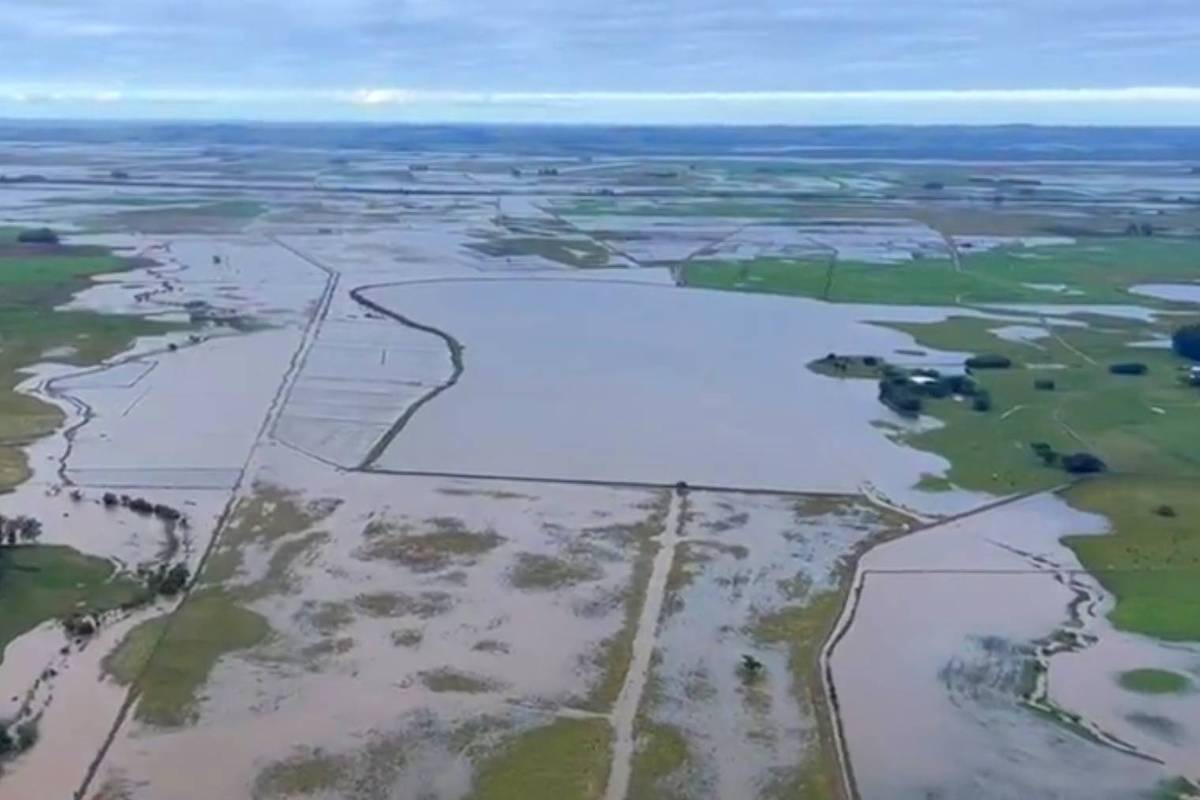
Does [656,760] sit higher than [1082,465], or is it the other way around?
[1082,465]

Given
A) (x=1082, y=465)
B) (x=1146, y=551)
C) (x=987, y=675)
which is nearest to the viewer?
(x=987, y=675)

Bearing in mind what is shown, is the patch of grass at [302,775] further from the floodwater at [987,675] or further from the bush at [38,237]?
the bush at [38,237]

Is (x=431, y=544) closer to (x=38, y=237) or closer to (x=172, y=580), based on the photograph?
(x=172, y=580)

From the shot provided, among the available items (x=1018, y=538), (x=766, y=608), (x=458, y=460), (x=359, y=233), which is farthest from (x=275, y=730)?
(x=359, y=233)

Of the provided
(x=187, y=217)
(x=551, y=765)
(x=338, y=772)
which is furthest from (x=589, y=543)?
(x=187, y=217)

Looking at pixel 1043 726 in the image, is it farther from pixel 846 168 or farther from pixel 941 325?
pixel 846 168

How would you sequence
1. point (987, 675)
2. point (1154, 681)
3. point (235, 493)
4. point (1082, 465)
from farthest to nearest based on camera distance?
point (1082, 465), point (235, 493), point (987, 675), point (1154, 681)
